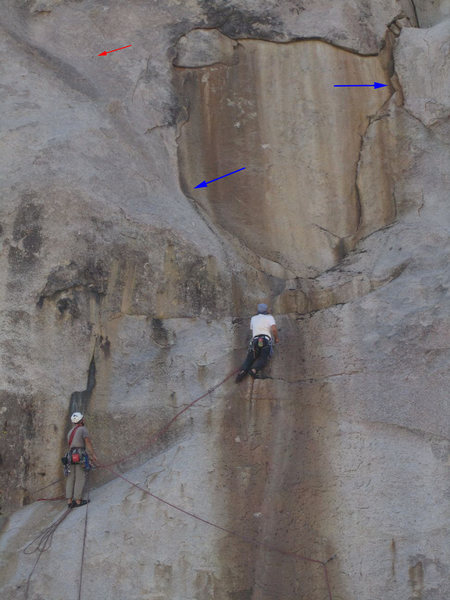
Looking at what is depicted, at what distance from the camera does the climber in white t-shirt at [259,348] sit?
11305 millimetres

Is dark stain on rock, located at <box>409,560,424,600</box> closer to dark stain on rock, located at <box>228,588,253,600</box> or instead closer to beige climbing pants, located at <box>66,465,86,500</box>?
dark stain on rock, located at <box>228,588,253,600</box>

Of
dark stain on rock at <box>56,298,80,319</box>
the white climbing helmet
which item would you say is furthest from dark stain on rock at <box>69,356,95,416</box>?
dark stain on rock at <box>56,298,80,319</box>

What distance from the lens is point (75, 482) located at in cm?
1106

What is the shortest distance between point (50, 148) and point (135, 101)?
2.14 meters

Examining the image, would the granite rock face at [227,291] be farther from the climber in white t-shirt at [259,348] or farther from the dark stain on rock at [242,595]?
the climber in white t-shirt at [259,348]

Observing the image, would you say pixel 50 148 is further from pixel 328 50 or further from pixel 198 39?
pixel 328 50

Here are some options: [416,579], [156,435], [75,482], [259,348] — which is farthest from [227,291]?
[416,579]

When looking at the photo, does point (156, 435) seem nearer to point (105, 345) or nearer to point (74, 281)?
point (105, 345)

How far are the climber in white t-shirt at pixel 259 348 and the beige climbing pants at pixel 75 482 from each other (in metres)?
2.32

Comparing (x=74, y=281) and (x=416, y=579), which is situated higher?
(x=74, y=281)

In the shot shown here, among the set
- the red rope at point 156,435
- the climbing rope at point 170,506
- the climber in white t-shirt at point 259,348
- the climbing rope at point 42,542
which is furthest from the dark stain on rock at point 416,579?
the climbing rope at point 42,542

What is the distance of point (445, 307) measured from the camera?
439 inches

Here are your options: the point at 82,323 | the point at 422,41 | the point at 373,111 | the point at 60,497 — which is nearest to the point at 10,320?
the point at 82,323

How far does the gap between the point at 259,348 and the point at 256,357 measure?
0.13m
